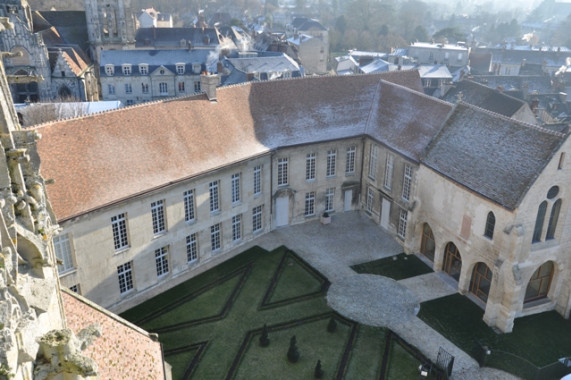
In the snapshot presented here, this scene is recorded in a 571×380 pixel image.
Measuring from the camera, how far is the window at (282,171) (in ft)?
156

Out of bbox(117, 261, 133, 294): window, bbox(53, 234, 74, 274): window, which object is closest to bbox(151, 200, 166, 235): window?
bbox(117, 261, 133, 294): window

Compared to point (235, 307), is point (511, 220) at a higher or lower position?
higher

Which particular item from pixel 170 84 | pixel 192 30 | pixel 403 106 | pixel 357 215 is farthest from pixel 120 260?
pixel 192 30

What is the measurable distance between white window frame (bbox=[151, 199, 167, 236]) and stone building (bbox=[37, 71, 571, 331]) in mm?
103

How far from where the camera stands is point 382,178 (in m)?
49.3

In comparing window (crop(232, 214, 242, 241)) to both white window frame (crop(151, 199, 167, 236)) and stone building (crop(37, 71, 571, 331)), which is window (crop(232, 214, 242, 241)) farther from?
white window frame (crop(151, 199, 167, 236))

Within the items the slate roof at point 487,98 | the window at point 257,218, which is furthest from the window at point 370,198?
the slate roof at point 487,98

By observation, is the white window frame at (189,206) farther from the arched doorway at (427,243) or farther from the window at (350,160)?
the arched doorway at (427,243)

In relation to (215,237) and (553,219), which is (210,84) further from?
(553,219)

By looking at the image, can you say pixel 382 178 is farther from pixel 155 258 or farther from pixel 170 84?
pixel 170 84

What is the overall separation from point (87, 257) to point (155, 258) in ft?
18.9

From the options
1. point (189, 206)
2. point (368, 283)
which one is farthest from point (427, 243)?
point (189, 206)

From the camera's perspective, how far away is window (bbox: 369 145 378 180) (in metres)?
50.0

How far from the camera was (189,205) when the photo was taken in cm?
4109
